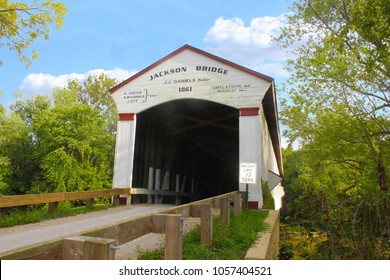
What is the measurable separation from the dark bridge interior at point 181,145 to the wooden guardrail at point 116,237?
8.48 metres

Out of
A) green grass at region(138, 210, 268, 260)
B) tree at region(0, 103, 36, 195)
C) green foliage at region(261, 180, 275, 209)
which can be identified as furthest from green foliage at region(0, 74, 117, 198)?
green grass at region(138, 210, 268, 260)

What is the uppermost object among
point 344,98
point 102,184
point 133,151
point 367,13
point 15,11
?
point 15,11

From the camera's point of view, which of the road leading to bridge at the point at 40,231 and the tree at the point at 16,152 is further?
the tree at the point at 16,152

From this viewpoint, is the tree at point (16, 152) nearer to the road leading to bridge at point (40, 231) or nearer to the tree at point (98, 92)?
the tree at point (98, 92)

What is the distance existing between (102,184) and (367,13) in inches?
910

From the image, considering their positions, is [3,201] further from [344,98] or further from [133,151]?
[344,98]

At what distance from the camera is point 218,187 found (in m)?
24.6

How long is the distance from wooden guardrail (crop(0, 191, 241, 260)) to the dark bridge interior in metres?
8.48

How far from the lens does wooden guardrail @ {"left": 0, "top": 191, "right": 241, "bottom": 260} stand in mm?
1780

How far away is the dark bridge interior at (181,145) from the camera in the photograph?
13.1 m

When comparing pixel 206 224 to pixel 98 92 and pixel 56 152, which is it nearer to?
pixel 56 152

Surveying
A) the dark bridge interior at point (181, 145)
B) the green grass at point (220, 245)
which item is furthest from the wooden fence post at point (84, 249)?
the dark bridge interior at point (181, 145)

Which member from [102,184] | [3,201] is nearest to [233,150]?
[102,184]
